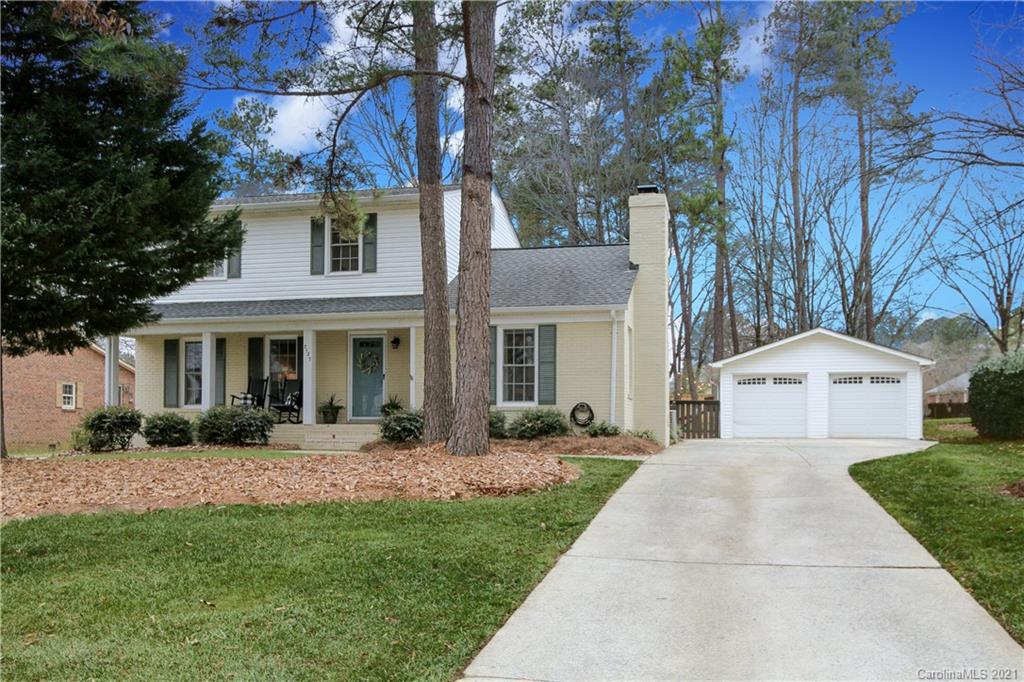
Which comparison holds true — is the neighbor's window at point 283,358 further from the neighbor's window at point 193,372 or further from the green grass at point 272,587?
the green grass at point 272,587

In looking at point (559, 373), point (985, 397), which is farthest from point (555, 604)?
point (985, 397)

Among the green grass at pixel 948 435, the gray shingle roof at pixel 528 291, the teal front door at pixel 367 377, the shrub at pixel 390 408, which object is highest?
the gray shingle roof at pixel 528 291

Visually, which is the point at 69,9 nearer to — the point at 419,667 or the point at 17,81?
the point at 17,81

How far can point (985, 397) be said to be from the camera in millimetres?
16391

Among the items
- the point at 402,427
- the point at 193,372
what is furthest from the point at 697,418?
the point at 193,372

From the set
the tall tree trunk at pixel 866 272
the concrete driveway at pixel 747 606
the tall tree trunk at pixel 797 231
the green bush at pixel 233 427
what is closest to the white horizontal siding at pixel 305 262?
the green bush at pixel 233 427

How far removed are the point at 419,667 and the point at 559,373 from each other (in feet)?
40.8

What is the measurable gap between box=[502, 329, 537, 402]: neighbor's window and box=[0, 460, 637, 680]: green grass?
28.2ft

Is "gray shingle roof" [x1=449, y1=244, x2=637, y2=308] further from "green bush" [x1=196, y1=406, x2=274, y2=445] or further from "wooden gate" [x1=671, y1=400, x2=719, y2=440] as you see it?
"wooden gate" [x1=671, y1=400, x2=719, y2=440]

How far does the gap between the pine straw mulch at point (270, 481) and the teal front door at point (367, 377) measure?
675 cm

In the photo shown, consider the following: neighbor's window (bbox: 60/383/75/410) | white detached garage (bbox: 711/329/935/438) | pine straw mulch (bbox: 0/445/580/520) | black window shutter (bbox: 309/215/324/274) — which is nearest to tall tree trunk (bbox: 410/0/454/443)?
pine straw mulch (bbox: 0/445/580/520)

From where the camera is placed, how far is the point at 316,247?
60.1ft

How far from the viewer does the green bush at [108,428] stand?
16.1m

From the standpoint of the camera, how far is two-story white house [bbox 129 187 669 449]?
16.3m
